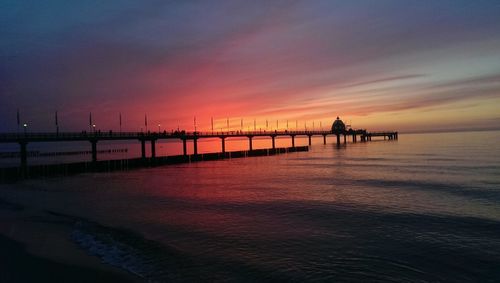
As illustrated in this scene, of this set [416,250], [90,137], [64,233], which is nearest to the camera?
[416,250]

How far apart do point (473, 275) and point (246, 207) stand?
42.7 feet

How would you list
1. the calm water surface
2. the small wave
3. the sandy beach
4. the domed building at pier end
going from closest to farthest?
the sandy beach < the small wave < the calm water surface < the domed building at pier end

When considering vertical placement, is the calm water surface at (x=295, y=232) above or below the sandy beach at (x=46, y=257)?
below

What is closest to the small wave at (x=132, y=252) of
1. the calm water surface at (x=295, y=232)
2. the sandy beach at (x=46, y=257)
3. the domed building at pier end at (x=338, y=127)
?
the calm water surface at (x=295, y=232)

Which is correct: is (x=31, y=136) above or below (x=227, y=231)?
above

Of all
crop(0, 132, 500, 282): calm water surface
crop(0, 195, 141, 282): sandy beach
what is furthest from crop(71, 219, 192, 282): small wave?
crop(0, 195, 141, 282): sandy beach

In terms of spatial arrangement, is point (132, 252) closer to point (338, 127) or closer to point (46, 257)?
point (46, 257)

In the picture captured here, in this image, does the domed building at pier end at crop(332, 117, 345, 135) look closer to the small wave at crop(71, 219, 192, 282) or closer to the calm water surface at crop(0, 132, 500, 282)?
the calm water surface at crop(0, 132, 500, 282)

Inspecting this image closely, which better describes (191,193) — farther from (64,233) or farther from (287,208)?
(64,233)

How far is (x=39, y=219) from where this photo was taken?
59.6 ft

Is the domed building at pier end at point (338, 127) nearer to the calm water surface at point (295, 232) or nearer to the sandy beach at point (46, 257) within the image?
the calm water surface at point (295, 232)

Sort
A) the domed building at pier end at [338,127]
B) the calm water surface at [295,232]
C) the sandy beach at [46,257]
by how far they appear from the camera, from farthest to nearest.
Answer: the domed building at pier end at [338,127], the calm water surface at [295,232], the sandy beach at [46,257]

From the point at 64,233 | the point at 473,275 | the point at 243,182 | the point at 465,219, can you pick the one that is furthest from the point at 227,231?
the point at 243,182

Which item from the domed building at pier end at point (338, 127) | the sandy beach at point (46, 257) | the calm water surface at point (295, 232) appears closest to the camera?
the sandy beach at point (46, 257)
